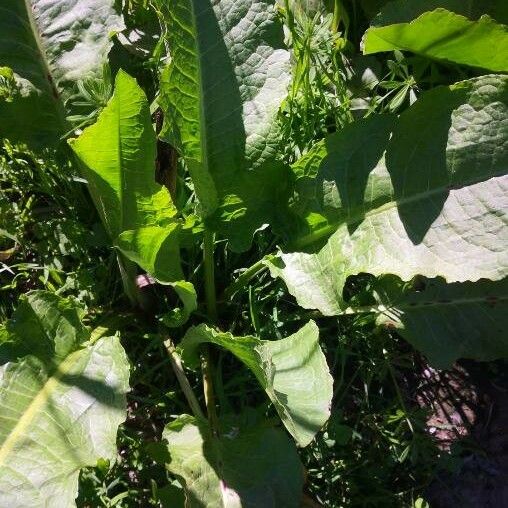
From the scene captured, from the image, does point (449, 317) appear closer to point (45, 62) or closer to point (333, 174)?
point (333, 174)

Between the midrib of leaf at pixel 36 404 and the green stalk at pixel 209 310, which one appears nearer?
the midrib of leaf at pixel 36 404

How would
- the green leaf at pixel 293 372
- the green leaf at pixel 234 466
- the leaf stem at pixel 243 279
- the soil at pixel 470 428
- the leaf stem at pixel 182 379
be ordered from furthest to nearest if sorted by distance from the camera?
1. the soil at pixel 470 428
2. the leaf stem at pixel 243 279
3. the leaf stem at pixel 182 379
4. the green leaf at pixel 234 466
5. the green leaf at pixel 293 372

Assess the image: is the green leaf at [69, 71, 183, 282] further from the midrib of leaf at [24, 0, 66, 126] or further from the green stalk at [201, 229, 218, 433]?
the midrib of leaf at [24, 0, 66, 126]

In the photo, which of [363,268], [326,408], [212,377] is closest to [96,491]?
[212,377]

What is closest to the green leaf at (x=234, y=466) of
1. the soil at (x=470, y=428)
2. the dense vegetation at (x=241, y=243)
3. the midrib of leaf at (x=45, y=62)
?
the dense vegetation at (x=241, y=243)

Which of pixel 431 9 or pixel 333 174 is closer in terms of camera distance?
pixel 333 174

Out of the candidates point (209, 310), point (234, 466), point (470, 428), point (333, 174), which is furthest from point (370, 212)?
point (470, 428)

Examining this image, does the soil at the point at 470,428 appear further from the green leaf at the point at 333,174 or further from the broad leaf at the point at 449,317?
the green leaf at the point at 333,174
